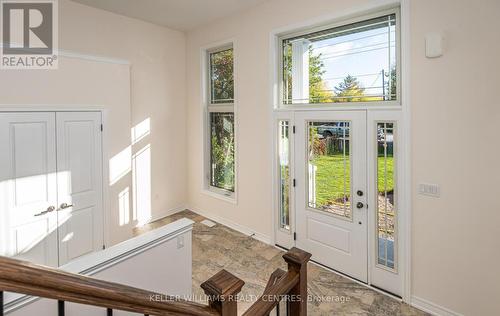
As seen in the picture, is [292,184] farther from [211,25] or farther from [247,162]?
[211,25]

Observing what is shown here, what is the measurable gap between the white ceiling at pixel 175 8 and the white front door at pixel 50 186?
1.72 meters

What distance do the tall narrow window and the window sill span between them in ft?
0.17

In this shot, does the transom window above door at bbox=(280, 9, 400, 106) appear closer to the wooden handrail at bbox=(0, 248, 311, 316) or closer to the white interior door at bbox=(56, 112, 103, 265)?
the wooden handrail at bbox=(0, 248, 311, 316)

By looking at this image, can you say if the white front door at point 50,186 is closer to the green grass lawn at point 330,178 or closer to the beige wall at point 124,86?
the beige wall at point 124,86

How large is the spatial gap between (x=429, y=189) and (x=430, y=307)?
3.72 feet

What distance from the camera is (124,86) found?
405cm

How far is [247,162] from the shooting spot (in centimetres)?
456

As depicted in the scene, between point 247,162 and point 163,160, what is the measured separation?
1747 mm

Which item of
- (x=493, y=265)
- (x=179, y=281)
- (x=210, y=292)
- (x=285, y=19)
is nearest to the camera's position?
(x=210, y=292)

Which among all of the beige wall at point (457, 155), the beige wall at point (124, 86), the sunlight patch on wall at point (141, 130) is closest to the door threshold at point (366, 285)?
the beige wall at point (457, 155)

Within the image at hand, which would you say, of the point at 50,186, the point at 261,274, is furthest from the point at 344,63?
the point at 50,186

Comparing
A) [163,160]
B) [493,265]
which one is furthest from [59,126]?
[493,265]

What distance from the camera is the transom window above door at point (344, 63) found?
3.08 m

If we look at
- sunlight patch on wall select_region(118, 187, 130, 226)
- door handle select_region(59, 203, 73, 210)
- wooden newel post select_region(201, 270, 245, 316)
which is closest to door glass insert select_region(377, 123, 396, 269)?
wooden newel post select_region(201, 270, 245, 316)
